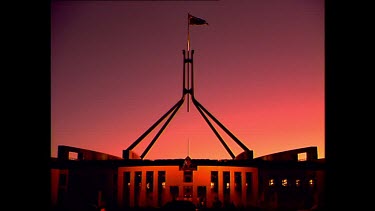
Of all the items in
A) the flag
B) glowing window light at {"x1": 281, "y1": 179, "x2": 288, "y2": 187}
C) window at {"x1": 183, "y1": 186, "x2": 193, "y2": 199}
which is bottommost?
window at {"x1": 183, "y1": 186, "x2": 193, "y2": 199}

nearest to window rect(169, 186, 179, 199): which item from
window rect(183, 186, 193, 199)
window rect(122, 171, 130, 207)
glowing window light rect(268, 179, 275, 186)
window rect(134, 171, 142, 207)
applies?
window rect(183, 186, 193, 199)

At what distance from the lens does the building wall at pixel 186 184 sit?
64.5 ft

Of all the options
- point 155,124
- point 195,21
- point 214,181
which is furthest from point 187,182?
point 155,124

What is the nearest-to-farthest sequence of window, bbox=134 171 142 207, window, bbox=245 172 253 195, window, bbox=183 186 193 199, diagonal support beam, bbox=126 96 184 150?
window, bbox=134 171 142 207
window, bbox=245 172 253 195
window, bbox=183 186 193 199
diagonal support beam, bbox=126 96 184 150

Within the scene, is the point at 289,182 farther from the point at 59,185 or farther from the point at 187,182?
the point at 59,185

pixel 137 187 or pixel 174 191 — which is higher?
pixel 137 187

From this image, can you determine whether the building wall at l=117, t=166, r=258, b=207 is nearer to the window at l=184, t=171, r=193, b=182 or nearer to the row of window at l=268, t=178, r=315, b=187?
the window at l=184, t=171, r=193, b=182

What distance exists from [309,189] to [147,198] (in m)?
8.09

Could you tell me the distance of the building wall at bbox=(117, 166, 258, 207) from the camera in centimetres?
1967

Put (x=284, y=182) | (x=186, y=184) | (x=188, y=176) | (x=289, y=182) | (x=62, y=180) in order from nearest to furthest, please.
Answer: (x=62, y=180)
(x=186, y=184)
(x=188, y=176)
(x=289, y=182)
(x=284, y=182)

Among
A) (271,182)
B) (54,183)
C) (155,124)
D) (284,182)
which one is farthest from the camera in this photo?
(155,124)

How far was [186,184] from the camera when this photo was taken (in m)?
20.7
